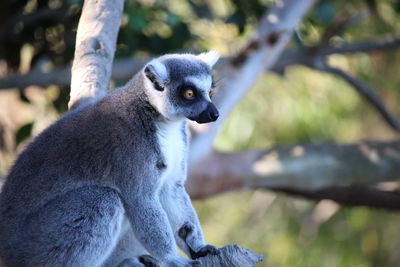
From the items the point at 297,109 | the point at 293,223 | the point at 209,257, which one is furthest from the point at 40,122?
the point at 293,223

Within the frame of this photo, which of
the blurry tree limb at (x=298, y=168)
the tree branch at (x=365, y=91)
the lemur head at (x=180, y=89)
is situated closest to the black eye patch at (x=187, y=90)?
the lemur head at (x=180, y=89)

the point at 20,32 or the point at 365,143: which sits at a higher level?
the point at 20,32

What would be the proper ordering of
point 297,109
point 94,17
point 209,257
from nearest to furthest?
point 209,257 < point 94,17 < point 297,109

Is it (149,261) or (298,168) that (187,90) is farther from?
(298,168)

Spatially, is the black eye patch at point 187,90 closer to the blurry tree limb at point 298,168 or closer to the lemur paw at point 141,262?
the lemur paw at point 141,262

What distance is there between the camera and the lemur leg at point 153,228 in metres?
3.78

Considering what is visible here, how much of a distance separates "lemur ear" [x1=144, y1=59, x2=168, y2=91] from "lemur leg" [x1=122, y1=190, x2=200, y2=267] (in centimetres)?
63

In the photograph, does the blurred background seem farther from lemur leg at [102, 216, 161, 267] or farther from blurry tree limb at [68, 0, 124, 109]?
lemur leg at [102, 216, 161, 267]

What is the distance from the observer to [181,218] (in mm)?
4188

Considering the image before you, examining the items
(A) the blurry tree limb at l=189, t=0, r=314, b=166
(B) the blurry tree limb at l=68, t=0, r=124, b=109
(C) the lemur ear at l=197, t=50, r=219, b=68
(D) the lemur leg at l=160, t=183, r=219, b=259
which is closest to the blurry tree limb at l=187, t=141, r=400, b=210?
(A) the blurry tree limb at l=189, t=0, r=314, b=166

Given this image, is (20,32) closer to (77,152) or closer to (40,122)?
(40,122)

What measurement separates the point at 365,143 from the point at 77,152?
478 centimetres

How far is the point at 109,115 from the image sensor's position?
3.96 meters

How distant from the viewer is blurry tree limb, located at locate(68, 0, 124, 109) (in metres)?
4.58
